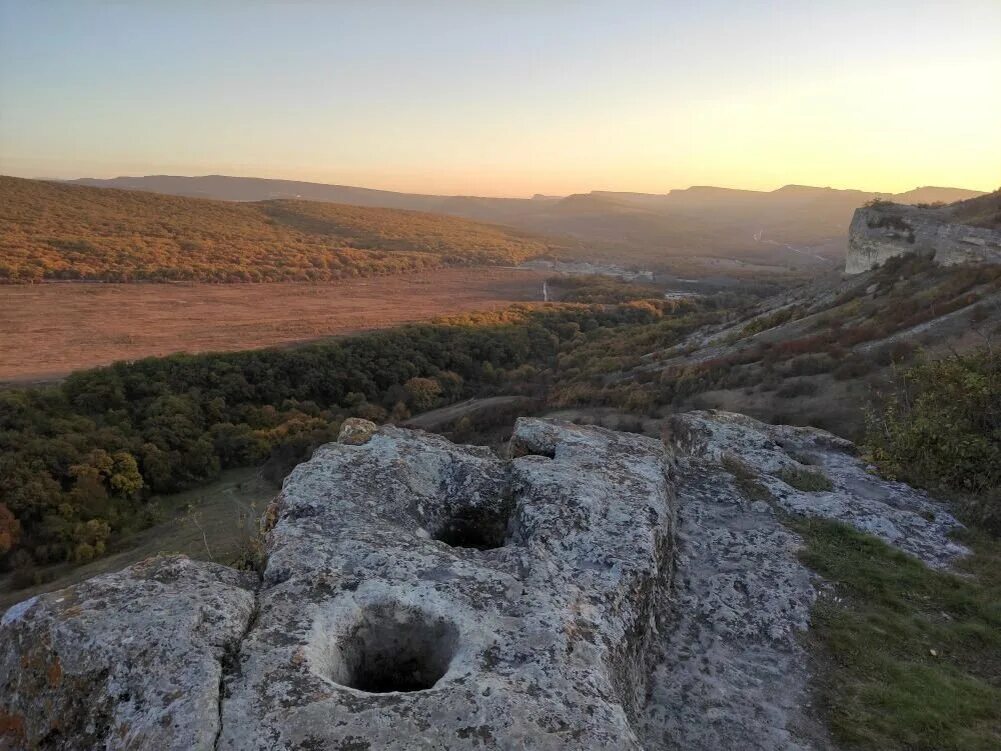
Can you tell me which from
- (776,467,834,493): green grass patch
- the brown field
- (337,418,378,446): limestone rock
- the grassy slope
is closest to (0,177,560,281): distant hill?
the brown field

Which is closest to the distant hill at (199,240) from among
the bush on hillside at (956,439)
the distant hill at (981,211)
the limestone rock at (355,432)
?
the limestone rock at (355,432)

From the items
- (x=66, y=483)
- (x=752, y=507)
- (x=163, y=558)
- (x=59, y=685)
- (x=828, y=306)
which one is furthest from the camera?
(x=828, y=306)

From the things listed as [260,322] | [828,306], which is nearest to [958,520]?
[828,306]

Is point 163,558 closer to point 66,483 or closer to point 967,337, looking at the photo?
point 66,483

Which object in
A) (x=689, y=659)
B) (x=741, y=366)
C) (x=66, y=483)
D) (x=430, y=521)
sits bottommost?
(x=66, y=483)

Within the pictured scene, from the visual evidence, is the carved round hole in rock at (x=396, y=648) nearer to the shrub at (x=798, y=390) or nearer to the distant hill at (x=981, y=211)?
the shrub at (x=798, y=390)

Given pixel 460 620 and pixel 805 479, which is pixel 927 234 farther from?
pixel 460 620
